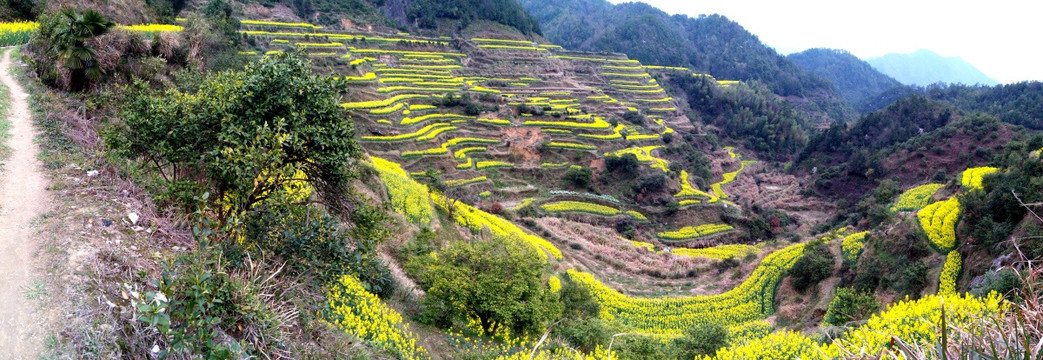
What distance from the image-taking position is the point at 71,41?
42.4 feet

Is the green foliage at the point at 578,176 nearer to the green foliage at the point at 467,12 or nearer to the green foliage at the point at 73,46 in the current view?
the green foliage at the point at 73,46

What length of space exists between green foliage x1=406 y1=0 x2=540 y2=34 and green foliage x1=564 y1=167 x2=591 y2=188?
1524 inches

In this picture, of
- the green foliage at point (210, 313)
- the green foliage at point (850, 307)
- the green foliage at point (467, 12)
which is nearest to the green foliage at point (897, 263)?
the green foliage at point (850, 307)

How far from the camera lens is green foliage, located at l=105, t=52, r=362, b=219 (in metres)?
7.21

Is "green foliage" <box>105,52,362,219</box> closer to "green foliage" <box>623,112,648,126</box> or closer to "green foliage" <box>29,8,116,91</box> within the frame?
"green foliage" <box>29,8,116,91</box>

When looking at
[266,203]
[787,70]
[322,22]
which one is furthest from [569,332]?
[787,70]

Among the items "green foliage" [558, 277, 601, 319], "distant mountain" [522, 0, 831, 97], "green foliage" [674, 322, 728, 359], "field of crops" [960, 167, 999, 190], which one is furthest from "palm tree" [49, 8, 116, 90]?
"distant mountain" [522, 0, 831, 97]

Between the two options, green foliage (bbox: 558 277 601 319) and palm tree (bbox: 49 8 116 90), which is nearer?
palm tree (bbox: 49 8 116 90)

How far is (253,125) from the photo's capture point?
23.4 feet

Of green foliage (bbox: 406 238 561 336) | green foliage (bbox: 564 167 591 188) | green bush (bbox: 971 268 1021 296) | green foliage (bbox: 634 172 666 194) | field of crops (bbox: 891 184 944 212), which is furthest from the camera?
green foliage (bbox: 634 172 666 194)

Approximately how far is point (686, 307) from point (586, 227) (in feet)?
39.2

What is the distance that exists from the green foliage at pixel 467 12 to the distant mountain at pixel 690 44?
3918cm

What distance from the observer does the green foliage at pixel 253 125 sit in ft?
23.7

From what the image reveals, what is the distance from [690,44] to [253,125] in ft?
447
